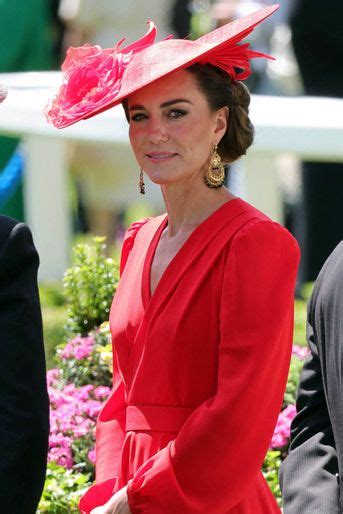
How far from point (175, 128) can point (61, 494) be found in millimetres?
1418

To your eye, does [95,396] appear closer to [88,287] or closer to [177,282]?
[88,287]

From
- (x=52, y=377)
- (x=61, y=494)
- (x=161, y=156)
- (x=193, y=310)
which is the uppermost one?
(x=161, y=156)

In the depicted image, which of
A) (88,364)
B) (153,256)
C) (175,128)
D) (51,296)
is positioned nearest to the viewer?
(175,128)

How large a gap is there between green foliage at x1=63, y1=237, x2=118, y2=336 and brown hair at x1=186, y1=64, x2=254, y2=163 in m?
1.98

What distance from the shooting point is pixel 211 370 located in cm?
Answer: 395

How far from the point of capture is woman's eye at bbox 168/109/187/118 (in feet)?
13.6

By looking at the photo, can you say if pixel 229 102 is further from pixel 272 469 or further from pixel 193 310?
pixel 272 469

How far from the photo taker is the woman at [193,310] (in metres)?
3.87

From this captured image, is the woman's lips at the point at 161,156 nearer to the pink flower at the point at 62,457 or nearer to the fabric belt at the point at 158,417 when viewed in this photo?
the fabric belt at the point at 158,417

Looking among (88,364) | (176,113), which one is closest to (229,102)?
(176,113)

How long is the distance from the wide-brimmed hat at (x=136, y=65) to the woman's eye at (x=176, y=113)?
107 mm

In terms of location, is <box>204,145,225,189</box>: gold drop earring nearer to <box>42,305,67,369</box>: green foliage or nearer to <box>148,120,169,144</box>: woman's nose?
<box>148,120,169,144</box>: woman's nose

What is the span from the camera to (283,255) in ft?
12.8

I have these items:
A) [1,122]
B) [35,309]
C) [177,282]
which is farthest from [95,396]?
[1,122]
